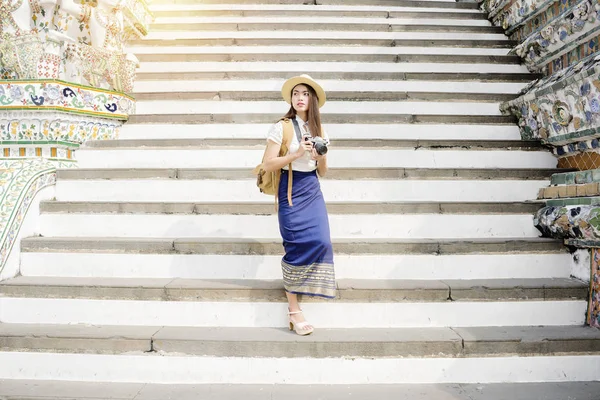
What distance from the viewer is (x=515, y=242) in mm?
3156

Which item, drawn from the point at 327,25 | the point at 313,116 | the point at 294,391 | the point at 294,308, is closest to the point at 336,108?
the point at 327,25

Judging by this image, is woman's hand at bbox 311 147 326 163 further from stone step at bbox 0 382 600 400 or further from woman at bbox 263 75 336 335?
stone step at bbox 0 382 600 400

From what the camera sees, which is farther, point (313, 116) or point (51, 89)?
point (51, 89)

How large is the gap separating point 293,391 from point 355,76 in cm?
388

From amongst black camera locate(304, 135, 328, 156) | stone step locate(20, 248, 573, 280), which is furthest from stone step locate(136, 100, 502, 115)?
black camera locate(304, 135, 328, 156)

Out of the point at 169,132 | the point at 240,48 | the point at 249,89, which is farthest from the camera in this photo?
the point at 240,48

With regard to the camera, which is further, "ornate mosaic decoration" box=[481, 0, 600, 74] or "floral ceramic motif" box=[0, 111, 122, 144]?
"ornate mosaic decoration" box=[481, 0, 600, 74]

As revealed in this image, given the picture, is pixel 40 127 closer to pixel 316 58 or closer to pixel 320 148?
pixel 320 148

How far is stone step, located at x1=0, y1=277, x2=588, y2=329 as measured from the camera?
2832mm

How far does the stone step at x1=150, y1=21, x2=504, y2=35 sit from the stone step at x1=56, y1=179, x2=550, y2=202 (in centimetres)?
327

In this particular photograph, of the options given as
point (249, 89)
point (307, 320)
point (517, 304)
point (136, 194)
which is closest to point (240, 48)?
point (249, 89)

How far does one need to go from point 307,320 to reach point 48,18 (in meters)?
4.28

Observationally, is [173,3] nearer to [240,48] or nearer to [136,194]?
[240,48]

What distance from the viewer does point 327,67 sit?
5.44 meters
